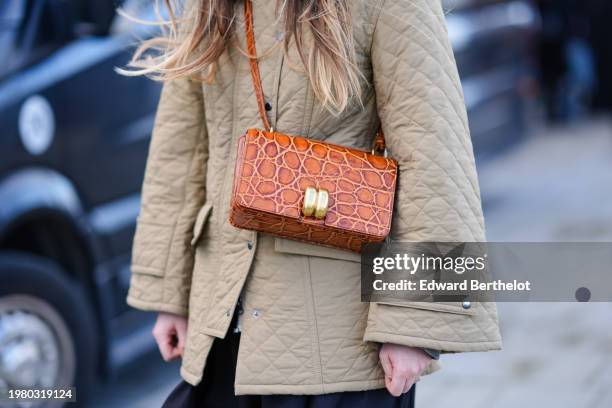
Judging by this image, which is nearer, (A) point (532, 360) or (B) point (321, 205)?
(B) point (321, 205)

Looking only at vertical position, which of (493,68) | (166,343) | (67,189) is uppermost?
(493,68)

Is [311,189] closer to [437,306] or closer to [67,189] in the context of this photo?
[437,306]

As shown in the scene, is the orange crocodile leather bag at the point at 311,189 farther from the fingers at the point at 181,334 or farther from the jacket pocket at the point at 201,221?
the fingers at the point at 181,334

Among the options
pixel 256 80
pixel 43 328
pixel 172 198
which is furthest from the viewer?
pixel 43 328

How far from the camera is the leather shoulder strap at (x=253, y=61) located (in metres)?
1.90

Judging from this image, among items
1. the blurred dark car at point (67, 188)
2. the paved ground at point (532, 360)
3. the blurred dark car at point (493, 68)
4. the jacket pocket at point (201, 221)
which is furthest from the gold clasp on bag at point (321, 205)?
the blurred dark car at point (493, 68)

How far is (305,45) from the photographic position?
1.87 metres

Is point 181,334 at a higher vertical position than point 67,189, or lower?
lower

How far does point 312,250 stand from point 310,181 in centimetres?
15

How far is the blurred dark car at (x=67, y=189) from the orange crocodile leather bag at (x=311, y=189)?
1.69m

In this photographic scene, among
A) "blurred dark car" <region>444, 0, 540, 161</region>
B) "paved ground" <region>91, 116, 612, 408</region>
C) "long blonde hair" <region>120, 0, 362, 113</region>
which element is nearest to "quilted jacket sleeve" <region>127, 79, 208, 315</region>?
"long blonde hair" <region>120, 0, 362, 113</region>

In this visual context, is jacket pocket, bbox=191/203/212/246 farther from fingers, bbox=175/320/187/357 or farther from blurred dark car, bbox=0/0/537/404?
blurred dark car, bbox=0/0/537/404

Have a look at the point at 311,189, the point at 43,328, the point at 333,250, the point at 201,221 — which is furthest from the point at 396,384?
the point at 43,328

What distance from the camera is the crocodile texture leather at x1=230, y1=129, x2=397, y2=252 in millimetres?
1811
